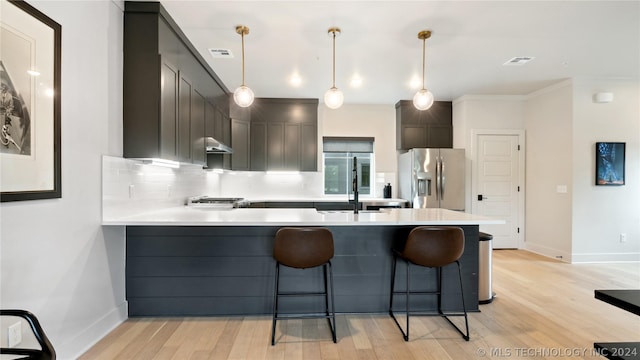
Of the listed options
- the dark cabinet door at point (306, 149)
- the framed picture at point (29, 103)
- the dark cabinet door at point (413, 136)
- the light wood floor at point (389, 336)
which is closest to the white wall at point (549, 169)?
the dark cabinet door at point (413, 136)

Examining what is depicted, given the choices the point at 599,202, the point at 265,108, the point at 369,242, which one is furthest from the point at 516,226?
the point at 265,108

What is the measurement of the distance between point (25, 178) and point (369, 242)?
93.8 inches

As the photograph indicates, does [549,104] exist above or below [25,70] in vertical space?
above

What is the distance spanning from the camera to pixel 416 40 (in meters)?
3.22

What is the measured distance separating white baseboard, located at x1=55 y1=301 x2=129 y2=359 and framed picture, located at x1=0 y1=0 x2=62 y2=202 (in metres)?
1.01

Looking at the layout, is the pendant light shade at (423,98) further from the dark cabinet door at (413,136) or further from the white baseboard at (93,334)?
the white baseboard at (93,334)

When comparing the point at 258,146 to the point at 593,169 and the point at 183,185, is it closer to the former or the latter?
the point at 183,185

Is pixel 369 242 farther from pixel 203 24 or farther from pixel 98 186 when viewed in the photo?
pixel 203 24

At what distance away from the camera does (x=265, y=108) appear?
548 centimetres

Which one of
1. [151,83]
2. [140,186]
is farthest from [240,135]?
[151,83]

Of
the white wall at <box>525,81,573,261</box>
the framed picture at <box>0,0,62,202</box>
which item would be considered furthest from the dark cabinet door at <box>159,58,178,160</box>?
the white wall at <box>525,81,573,261</box>

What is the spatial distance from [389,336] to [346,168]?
12.6ft

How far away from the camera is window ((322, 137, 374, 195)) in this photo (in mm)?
5883

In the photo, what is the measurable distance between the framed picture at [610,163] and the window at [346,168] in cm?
339
